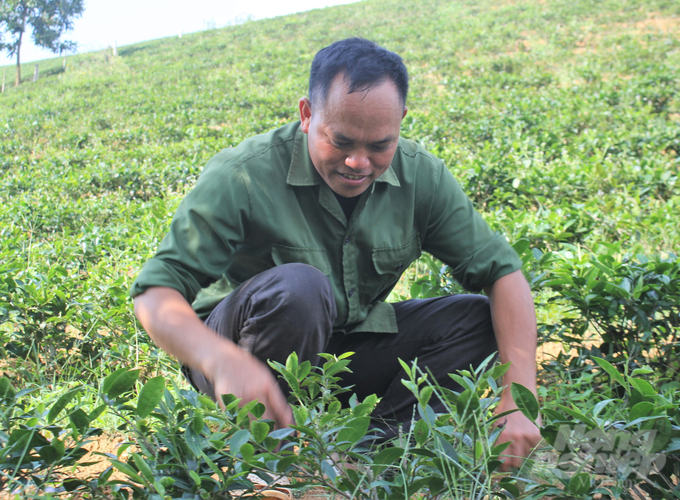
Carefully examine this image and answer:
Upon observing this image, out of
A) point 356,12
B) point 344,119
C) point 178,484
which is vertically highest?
point 356,12

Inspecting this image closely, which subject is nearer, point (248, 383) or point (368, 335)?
point (248, 383)

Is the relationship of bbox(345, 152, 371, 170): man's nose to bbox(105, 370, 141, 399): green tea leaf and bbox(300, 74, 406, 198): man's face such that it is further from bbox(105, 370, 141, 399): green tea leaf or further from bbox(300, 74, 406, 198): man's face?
bbox(105, 370, 141, 399): green tea leaf

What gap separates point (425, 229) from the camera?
198 cm

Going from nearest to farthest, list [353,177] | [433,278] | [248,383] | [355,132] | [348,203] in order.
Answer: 1. [248,383]
2. [355,132]
3. [353,177]
4. [348,203]
5. [433,278]

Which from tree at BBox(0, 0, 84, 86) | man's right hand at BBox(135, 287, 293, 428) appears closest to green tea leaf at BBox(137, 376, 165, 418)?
man's right hand at BBox(135, 287, 293, 428)

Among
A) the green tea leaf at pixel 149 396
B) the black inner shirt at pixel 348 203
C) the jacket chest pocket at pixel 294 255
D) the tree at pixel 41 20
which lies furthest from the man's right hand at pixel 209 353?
the tree at pixel 41 20

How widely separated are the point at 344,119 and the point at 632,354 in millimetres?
1393

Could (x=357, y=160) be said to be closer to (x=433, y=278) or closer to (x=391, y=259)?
(x=391, y=259)

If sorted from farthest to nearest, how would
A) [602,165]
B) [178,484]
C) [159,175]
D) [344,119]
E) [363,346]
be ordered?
1. [159,175]
2. [602,165]
3. [363,346]
4. [344,119]
5. [178,484]

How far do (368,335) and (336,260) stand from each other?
330 millimetres

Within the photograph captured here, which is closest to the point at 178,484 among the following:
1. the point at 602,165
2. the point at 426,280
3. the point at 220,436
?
the point at 220,436

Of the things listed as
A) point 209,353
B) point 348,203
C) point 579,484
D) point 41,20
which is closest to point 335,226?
point 348,203

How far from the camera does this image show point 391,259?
196 cm

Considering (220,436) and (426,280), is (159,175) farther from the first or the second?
(220,436)
